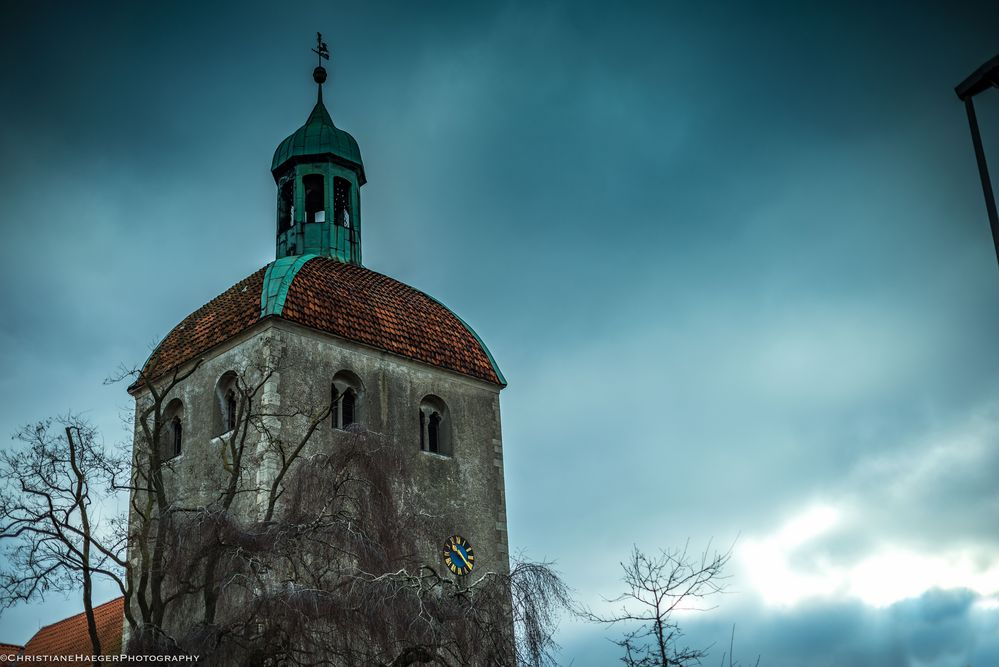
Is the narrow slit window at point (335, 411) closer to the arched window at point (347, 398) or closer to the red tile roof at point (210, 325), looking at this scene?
the arched window at point (347, 398)

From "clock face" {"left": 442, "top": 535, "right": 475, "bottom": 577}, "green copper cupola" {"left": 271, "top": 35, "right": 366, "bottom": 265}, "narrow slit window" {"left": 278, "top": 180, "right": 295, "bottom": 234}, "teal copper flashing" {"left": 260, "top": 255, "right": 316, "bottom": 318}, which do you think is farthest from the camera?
"narrow slit window" {"left": 278, "top": 180, "right": 295, "bottom": 234}

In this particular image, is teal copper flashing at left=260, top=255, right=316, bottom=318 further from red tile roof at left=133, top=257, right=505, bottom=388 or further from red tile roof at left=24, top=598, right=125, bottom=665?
red tile roof at left=24, top=598, right=125, bottom=665

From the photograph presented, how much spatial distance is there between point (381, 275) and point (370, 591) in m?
11.5

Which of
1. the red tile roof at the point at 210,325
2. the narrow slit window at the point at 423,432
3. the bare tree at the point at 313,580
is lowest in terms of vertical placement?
the bare tree at the point at 313,580

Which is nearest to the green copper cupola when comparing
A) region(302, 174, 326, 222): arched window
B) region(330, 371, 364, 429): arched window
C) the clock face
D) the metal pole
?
region(302, 174, 326, 222): arched window

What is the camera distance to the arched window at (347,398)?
63.2ft

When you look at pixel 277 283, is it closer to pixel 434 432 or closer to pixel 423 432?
pixel 423 432

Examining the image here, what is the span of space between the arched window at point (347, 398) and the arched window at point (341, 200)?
A: 5.25 meters

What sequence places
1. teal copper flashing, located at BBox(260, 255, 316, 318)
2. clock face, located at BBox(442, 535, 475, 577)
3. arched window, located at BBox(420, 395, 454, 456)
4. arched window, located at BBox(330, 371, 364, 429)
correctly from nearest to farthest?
teal copper flashing, located at BBox(260, 255, 316, 318)
clock face, located at BBox(442, 535, 475, 577)
arched window, located at BBox(330, 371, 364, 429)
arched window, located at BBox(420, 395, 454, 456)

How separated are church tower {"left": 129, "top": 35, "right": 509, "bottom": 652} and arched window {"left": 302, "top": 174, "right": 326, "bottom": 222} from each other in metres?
0.90

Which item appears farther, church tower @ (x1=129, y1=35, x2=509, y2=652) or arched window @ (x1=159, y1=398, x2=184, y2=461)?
arched window @ (x1=159, y1=398, x2=184, y2=461)

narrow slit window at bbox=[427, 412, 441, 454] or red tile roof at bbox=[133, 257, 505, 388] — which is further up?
red tile roof at bbox=[133, 257, 505, 388]

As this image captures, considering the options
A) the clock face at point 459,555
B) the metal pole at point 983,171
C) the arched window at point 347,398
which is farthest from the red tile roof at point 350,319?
the metal pole at point 983,171

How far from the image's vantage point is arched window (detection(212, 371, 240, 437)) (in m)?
19.1
